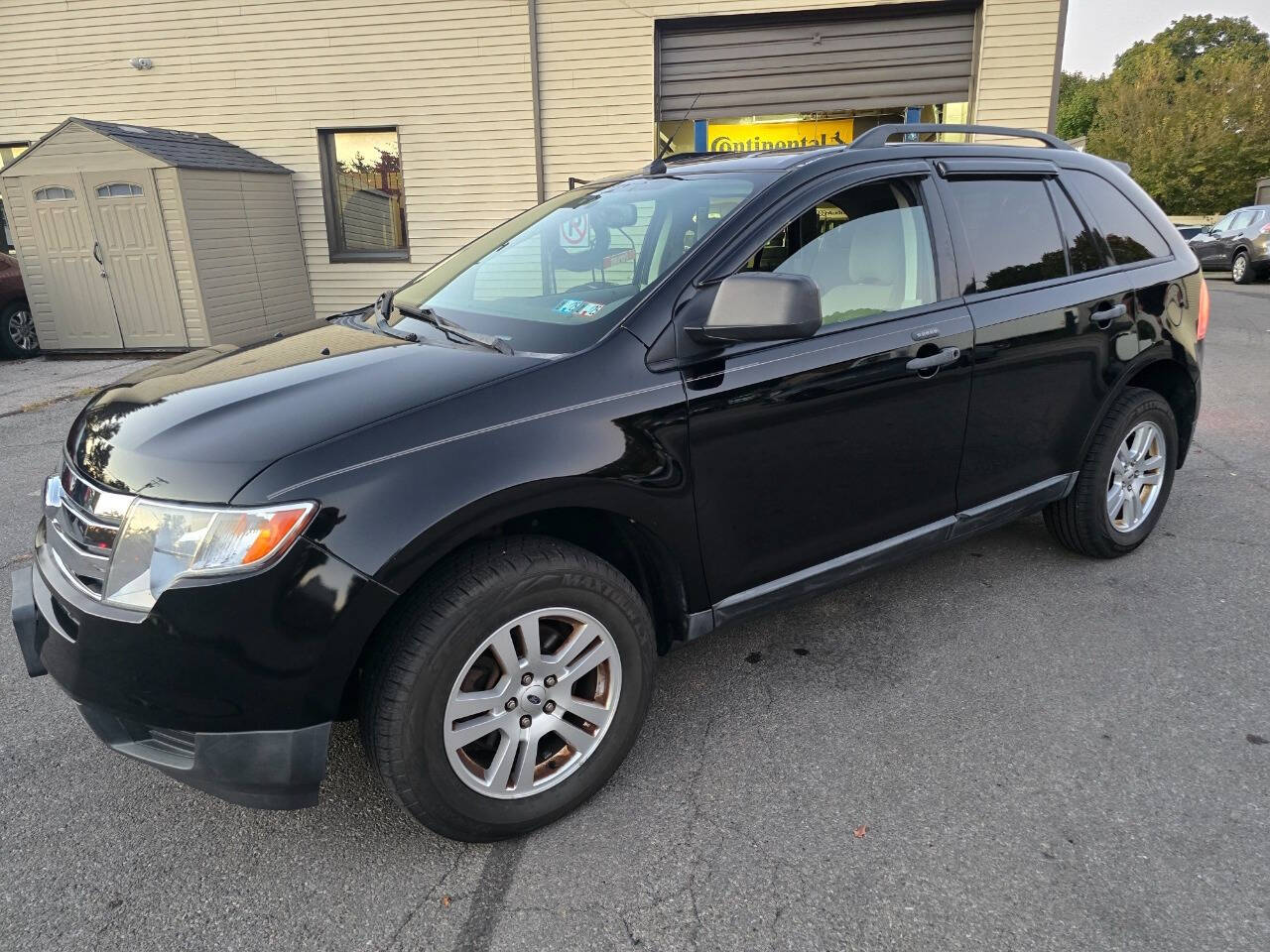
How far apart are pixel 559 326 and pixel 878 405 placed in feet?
3.56

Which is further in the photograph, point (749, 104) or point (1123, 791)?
point (749, 104)

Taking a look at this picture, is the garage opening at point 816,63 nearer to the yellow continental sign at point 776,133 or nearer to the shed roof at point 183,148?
the yellow continental sign at point 776,133

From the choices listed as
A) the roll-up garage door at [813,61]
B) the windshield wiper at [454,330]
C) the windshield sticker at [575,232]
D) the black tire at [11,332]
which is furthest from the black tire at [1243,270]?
the black tire at [11,332]

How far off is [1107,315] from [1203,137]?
36.2 metres

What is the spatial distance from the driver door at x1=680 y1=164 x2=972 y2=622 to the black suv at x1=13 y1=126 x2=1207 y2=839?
0.01 m

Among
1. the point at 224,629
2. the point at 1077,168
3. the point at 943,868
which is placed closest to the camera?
the point at 224,629

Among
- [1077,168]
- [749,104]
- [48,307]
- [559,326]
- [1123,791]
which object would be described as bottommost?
[1123,791]

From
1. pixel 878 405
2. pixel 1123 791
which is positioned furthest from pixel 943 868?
pixel 878 405

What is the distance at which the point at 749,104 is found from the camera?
1057 cm

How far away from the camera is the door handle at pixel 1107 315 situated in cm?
341

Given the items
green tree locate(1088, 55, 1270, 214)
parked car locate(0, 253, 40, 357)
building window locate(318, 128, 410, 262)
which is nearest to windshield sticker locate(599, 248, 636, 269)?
building window locate(318, 128, 410, 262)

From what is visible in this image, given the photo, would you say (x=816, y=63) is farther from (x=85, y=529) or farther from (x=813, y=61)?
(x=85, y=529)

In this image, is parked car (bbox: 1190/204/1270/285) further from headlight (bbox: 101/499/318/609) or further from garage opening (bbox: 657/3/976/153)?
headlight (bbox: 101/499/318/609)

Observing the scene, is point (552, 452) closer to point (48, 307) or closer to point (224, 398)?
point (224, 398)
